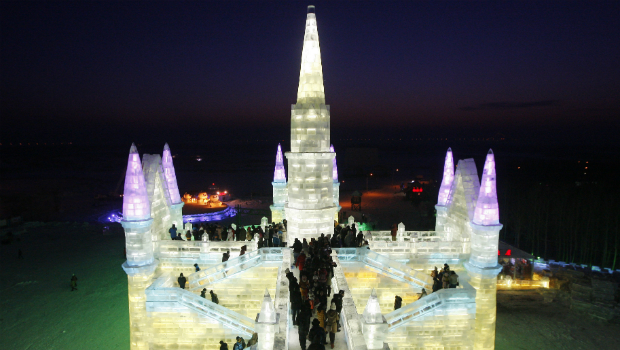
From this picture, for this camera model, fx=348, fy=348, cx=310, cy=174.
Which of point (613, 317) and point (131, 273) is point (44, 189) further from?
point (613, 317)

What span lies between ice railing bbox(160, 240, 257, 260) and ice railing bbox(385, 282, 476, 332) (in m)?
7.70

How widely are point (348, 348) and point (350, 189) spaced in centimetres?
5972

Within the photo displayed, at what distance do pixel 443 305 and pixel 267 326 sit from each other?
7.48 metres

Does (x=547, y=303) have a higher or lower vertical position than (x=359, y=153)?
lower

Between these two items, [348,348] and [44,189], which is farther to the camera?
[44,189]

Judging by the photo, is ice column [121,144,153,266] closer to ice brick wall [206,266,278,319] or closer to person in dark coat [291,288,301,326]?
ice brick wall [206,266,278,319]

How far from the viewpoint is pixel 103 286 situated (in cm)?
2461

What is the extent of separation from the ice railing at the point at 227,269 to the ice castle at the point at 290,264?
4cm

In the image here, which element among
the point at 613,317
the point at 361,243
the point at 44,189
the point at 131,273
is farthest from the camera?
the point at 44,189

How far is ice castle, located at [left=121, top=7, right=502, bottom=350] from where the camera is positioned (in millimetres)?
13203

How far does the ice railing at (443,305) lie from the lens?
13.1 m

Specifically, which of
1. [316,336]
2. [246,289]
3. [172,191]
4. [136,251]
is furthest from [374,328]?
[172,191]

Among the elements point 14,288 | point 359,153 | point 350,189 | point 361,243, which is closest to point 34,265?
point 14,288

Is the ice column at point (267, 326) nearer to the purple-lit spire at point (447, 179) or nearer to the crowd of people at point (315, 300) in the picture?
the crowd of people at point (315, 300)
